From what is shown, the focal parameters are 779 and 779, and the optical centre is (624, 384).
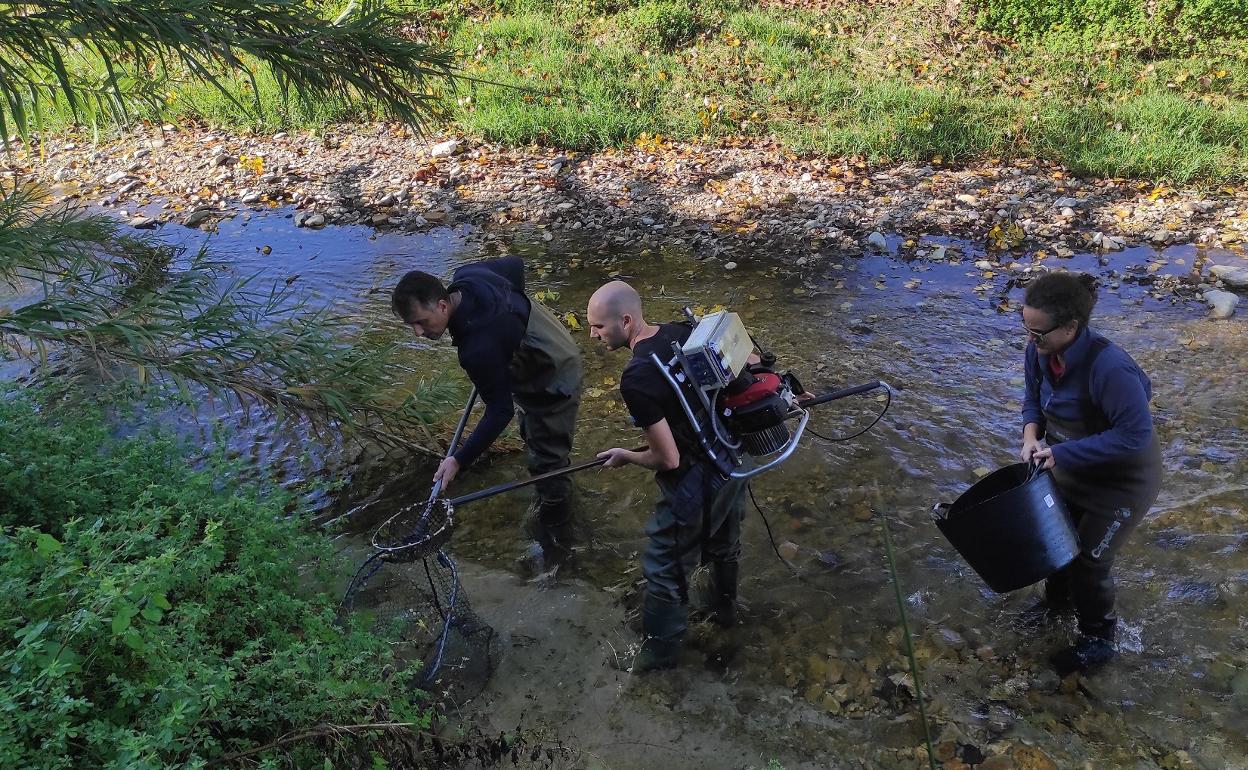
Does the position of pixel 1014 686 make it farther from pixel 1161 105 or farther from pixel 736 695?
pixel 1161 105

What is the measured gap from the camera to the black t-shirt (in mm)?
3049

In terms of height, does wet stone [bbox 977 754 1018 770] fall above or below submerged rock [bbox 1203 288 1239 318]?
below

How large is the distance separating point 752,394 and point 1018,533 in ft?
3.78

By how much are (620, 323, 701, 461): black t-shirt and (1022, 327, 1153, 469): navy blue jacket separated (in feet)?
4.71

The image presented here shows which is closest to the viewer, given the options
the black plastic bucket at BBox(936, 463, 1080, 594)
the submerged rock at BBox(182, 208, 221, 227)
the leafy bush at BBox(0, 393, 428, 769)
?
the leafy bush at BBox(0, 393, 428, 769)

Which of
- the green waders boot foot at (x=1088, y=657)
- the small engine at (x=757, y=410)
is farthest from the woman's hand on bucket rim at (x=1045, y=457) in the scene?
the green waders boot foot at (x=1088, y=657)

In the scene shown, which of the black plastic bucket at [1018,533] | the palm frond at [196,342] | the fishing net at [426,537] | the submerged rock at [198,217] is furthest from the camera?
the submerged rock at [198,217]

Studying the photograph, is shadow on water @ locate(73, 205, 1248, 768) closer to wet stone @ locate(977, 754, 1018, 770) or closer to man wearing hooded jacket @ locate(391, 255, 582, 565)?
wet stone @ locate(977, 754, 1018, 770)

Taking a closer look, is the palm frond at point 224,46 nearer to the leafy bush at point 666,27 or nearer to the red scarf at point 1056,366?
the red scarf at point 1056,366

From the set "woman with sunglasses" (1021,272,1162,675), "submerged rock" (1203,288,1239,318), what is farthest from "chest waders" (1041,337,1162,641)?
"submerged rock" (1203,288,1239,318)

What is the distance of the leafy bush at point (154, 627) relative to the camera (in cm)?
229

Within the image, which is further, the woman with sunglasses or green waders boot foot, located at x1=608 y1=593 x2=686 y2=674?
green waders boot foot, located at x1=608 y1=593 x2=686 y2=674

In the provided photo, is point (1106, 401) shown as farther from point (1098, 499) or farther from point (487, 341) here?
point (487, 341)

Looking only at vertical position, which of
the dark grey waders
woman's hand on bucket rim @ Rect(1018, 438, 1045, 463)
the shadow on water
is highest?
woman's hand on bucket rim @ Rect(1018, 438, 1045, 463)
